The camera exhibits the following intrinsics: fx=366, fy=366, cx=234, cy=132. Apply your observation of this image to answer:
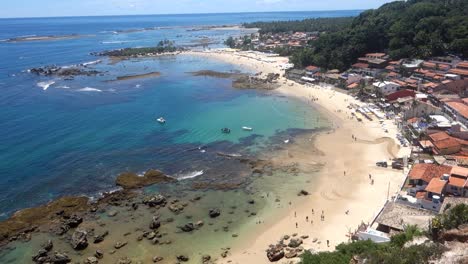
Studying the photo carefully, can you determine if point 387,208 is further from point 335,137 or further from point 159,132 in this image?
point 159,132

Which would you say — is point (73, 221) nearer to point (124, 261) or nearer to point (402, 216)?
point (124, 261)

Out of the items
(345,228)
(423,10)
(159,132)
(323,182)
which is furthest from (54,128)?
(423,10)

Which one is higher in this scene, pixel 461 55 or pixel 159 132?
pixel 461 55

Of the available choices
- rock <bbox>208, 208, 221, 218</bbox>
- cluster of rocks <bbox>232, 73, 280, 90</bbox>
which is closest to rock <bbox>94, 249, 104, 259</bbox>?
rock <bbox>208, 208, 221, 218</bbox>

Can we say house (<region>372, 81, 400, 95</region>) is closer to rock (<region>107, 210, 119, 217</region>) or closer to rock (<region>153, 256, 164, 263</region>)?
rock (<region>107, 210, 119, 217</region>)

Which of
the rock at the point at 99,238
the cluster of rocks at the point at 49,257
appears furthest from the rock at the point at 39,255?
the rock at the point at 99,238

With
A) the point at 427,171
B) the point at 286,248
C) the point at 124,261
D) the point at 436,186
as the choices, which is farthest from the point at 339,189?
the point at 124,261

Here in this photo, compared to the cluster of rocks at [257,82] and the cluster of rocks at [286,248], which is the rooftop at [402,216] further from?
the cluster of rocks at [257,82]
